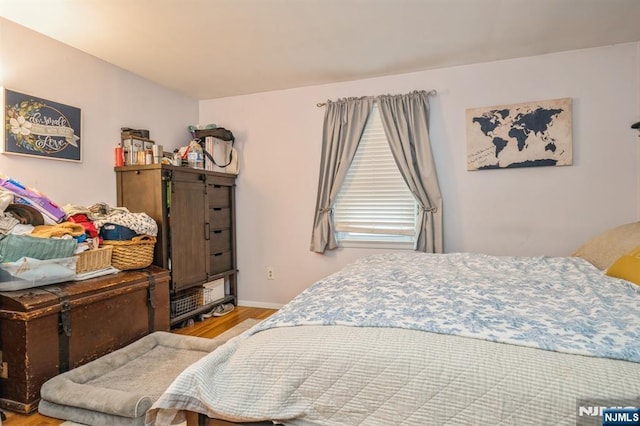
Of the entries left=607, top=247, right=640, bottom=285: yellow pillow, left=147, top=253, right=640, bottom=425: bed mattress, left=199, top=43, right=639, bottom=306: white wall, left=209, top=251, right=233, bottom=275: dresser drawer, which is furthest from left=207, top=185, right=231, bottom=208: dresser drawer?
left=607, top=247, right=640, bottom=285: yellow pillow

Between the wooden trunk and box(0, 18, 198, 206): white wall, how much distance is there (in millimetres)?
843

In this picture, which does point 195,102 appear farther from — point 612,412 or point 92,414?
point 612,412

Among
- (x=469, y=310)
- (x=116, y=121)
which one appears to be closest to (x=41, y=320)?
(x=116, y=121)

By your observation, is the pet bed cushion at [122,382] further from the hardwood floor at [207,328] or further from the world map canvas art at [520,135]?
the world map canvas art at [520,135]

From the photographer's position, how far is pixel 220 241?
3.61 meters

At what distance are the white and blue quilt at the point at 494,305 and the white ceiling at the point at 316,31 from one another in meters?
1.60

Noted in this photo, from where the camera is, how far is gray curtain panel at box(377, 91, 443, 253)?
3082 millimetres

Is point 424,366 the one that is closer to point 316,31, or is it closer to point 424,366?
point 424,366

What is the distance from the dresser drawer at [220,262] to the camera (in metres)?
3.49

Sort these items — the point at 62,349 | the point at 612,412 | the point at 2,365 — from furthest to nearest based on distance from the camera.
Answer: the point at 62,349
the point at 2,365
the point at 612,412

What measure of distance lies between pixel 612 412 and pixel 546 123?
→ 259cm

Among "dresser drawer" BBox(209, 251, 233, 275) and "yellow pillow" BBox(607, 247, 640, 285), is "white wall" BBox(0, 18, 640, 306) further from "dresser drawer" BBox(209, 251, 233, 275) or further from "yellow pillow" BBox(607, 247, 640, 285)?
"yellow pillow" BBox(607, 247, 640, 285)

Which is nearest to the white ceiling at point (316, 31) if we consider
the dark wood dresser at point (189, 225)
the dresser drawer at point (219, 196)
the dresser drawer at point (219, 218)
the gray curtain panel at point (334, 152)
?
the gray curtain panel at point (334, 152)

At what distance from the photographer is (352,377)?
3.35ft
